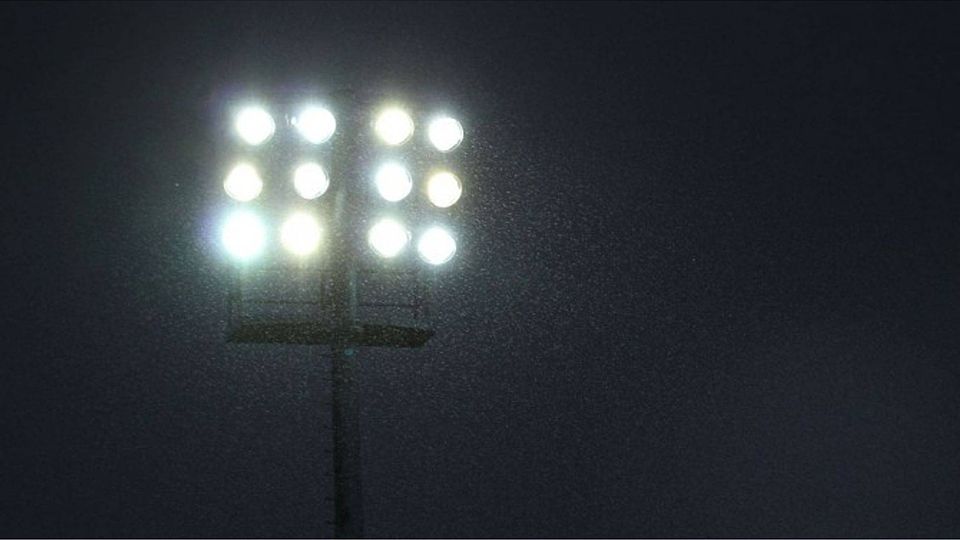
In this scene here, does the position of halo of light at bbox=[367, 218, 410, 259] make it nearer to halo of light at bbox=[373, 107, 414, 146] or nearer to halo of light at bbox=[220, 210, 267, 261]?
halo of light at bbox=[373, 107, 414, 146]

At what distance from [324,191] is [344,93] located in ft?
1.94

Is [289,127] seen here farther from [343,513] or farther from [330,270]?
[343,513]

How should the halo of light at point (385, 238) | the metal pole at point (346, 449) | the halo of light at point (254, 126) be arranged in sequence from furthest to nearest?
the halo of light at point (385, 238) < the halo of light at point (254, 126) < the metal pole at point (346, 449)

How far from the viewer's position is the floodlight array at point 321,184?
6148 mm

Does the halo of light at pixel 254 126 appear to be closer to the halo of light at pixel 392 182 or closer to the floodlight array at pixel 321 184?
the floodlight array at pixel 321 184

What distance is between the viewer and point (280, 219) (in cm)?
620

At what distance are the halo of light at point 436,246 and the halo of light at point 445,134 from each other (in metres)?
0.47

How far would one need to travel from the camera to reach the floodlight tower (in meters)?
6.16

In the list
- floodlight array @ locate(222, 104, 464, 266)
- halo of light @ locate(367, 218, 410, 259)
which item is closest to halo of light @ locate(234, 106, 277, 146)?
floodlight array @ locate(222, 104, 464, 266)

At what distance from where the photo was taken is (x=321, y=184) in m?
6.20

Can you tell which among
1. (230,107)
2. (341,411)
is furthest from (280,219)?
(341,411)

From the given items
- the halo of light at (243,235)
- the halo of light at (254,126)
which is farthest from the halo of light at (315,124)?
the halo of light at (243,235)

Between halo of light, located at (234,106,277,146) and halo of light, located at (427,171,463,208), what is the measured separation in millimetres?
931

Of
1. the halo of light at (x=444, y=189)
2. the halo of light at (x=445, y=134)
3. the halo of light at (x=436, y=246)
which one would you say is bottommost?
the halo of light at (x=436, y=246)
